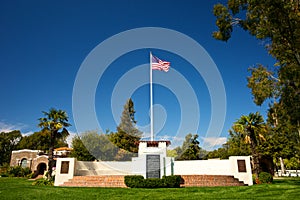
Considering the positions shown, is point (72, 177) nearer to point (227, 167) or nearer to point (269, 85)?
point (227, 167)

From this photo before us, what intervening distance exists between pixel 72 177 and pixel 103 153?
63.3 ft

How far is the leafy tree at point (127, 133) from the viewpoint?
36.8 meters

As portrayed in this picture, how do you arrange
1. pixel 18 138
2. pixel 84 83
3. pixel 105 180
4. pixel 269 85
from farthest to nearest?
1. pixel 18 138
2. pixel 84 83
3. pixel 269 85
4. pixel 105 180

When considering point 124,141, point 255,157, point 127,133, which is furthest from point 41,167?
point 255,157

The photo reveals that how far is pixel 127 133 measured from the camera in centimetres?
4059

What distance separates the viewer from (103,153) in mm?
37094

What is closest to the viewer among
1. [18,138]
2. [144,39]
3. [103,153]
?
[144,39]

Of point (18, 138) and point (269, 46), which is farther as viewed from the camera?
point (18, 138)

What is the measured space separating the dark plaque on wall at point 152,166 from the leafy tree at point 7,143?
59.5m

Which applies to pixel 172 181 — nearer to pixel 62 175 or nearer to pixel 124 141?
pixel 62 175

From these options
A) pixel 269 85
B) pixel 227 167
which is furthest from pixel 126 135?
pixel 269 85

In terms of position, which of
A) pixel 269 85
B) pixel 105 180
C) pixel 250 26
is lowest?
pixel 105 180

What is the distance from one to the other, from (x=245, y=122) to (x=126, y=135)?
75.4 feet

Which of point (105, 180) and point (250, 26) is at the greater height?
point (250, 26)
